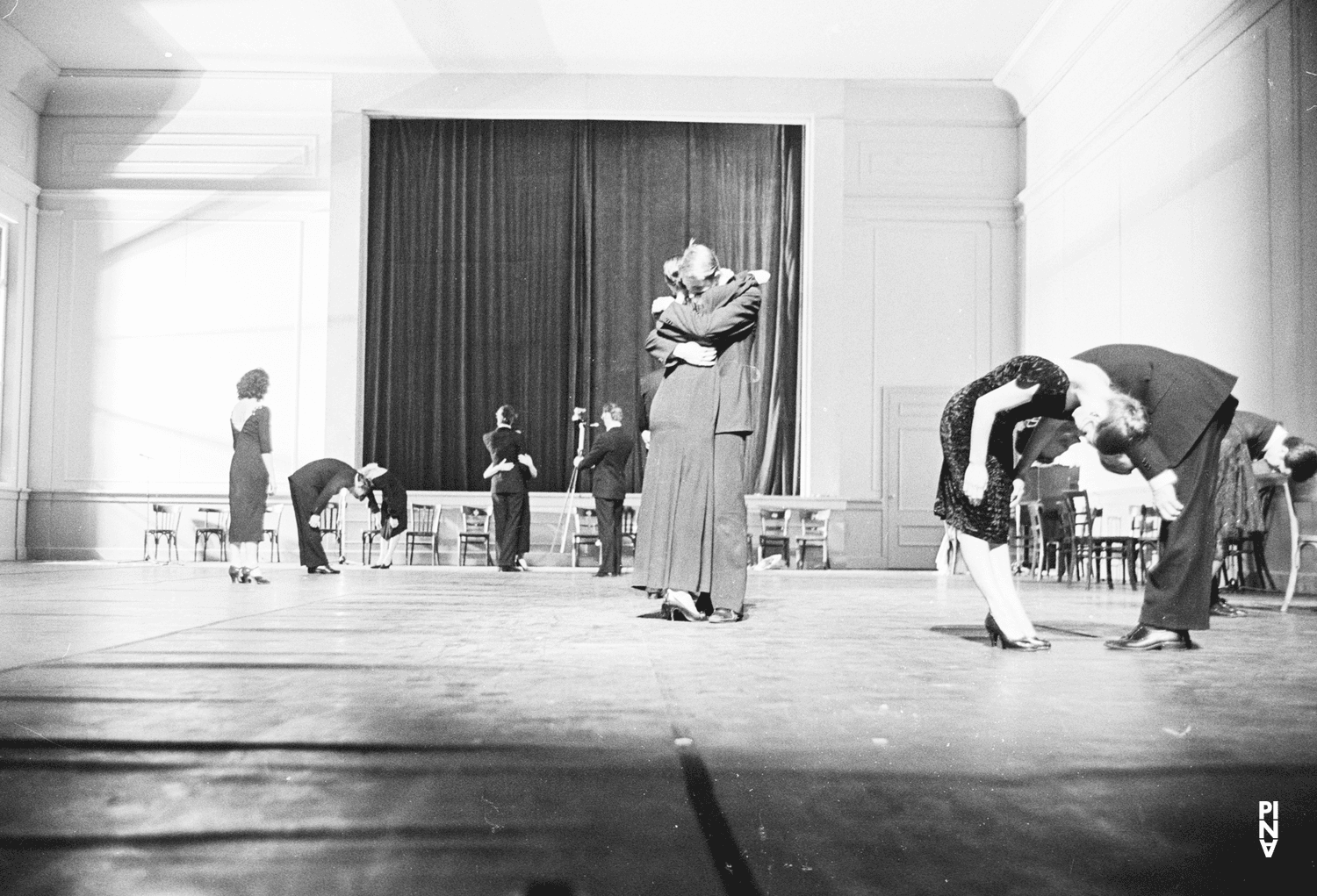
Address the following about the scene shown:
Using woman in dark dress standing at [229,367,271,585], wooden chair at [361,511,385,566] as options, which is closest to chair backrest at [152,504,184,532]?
wooden chair at [361,511,385,566]

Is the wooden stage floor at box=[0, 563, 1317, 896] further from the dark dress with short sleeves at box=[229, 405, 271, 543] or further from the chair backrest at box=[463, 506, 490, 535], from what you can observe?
the chair backrest at box=[463, 506, 490, 535]

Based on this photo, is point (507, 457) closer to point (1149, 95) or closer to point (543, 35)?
point (543, 35)

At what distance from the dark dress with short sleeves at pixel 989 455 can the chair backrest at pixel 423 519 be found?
9.35 m

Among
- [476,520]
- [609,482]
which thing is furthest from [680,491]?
[476,520]

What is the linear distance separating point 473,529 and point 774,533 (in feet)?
10.6

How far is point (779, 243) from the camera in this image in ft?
41.5

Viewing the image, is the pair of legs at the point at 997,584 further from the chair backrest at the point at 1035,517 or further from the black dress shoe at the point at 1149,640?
the chair backrest at the point at 1035,517

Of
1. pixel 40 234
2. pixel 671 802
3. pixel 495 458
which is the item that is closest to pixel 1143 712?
pixel 671 802

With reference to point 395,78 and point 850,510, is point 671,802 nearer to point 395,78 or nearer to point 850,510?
point 850,510

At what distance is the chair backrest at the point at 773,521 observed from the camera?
12.1m

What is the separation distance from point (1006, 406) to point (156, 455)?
37.2 feet

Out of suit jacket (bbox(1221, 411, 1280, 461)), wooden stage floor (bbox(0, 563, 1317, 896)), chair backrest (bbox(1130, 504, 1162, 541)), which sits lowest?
wooden stage floor (bbox(0, 563, 1317, 896))

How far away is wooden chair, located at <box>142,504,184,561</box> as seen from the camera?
→ 11.7 m

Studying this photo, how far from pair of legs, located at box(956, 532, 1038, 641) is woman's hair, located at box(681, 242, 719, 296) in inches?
56.1
